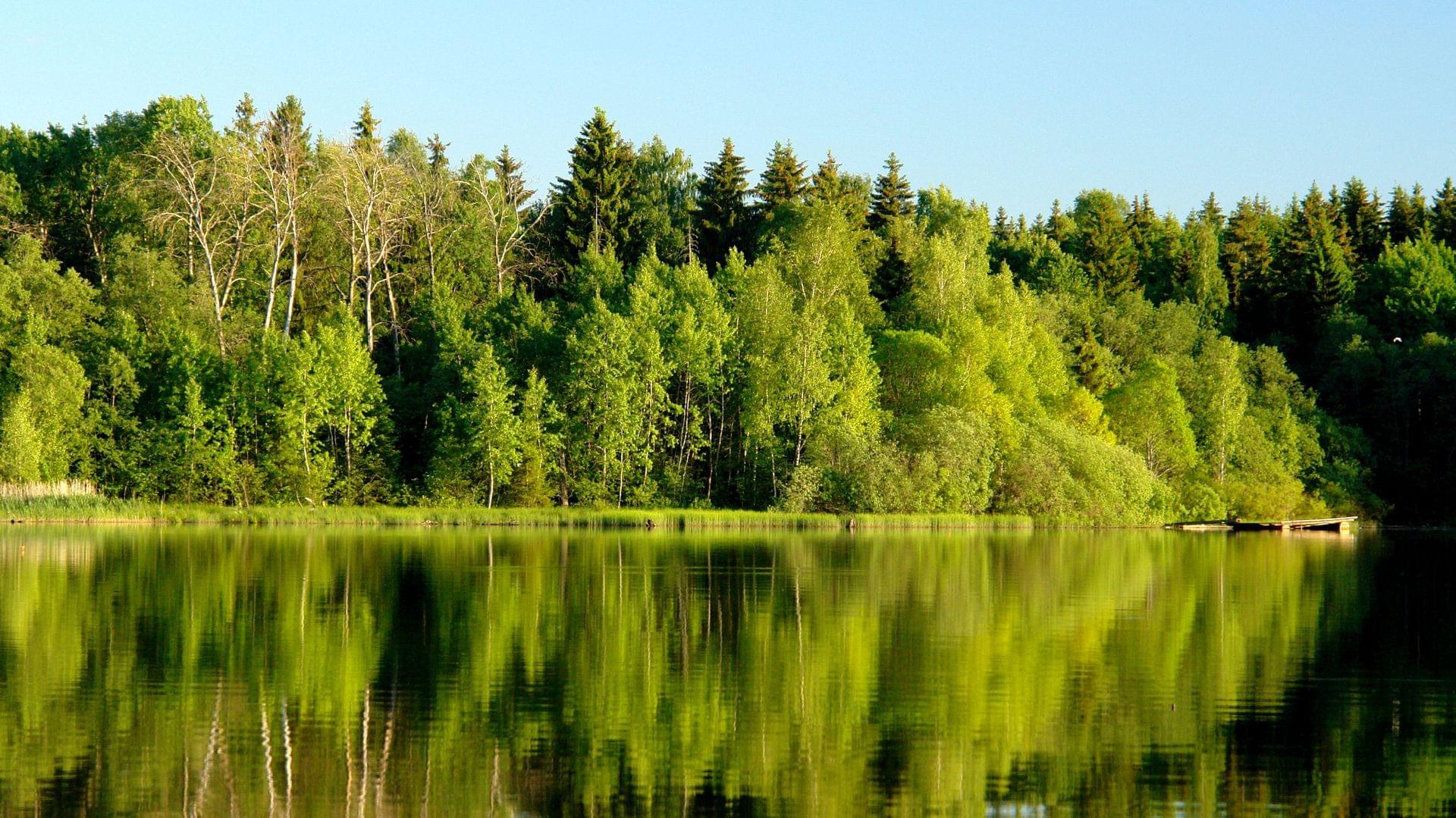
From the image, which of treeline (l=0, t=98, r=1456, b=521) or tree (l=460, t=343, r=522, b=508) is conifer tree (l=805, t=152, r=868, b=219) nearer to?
treeline (l=0, t=98, r=1456, b=521)

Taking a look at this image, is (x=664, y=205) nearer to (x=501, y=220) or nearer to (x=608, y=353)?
(x=501, y=220)

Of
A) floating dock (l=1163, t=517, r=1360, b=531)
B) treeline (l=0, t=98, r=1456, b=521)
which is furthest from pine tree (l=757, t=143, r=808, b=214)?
floating dock (l=1163, t=517, r=1360, b=531)

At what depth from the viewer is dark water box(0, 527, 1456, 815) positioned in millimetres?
16328

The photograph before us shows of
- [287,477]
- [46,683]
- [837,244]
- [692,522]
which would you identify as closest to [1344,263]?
[837,244]

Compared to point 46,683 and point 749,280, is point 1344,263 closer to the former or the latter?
point 749,280

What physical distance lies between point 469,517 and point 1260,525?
42169mm

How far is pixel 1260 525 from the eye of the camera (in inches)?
3364

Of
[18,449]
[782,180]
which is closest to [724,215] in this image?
[782,180]

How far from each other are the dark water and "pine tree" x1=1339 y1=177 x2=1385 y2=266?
90772mm

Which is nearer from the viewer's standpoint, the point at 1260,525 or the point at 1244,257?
the point at 1260,525

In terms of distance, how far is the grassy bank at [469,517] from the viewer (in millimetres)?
68562

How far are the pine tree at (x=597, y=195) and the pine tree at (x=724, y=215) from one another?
5.81m

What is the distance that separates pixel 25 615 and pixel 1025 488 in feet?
196

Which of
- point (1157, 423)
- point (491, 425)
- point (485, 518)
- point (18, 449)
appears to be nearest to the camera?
point (18, 449)
